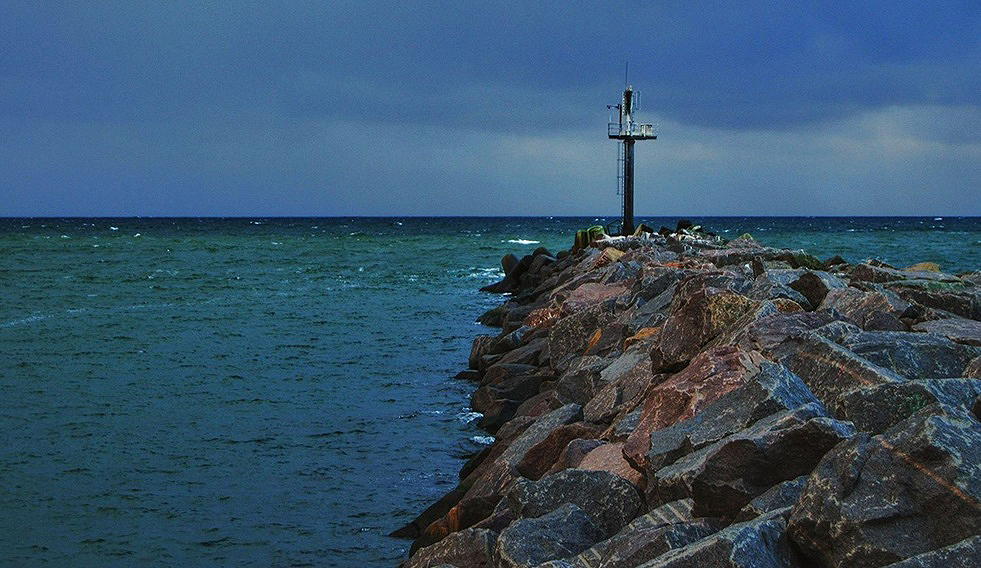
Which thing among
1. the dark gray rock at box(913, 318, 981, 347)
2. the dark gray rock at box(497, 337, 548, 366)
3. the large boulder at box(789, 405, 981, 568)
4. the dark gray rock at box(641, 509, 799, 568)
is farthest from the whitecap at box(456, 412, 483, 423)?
the large boulder at box(789, 405, 981, 568)

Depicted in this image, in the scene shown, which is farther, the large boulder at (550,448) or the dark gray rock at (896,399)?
the large boulder at (550,448)

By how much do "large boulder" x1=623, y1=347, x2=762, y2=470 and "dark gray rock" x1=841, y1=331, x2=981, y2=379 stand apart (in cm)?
66

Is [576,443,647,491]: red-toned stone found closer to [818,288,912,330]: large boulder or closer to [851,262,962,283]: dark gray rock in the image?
[818,288,912,330]: large boulder

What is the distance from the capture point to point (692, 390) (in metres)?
6.07

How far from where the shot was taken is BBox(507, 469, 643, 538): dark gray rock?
5.38m

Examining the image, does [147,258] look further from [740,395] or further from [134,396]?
[740,395]

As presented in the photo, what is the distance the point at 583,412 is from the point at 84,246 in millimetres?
60452

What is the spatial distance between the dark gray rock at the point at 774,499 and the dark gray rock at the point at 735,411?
577 millimetres

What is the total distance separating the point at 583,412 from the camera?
8.04 m

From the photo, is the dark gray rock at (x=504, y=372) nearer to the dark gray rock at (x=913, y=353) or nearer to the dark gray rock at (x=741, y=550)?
the dark gray rock at (x=913, y=353)

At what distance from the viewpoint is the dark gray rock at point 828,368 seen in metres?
5.14

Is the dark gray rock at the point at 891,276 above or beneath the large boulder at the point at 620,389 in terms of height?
above

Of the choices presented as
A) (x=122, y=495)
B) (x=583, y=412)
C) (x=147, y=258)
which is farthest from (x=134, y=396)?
(x=147, y=258)

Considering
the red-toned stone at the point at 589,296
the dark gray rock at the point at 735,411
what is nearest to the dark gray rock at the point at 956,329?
the dark gray rock at the point at 735,411
